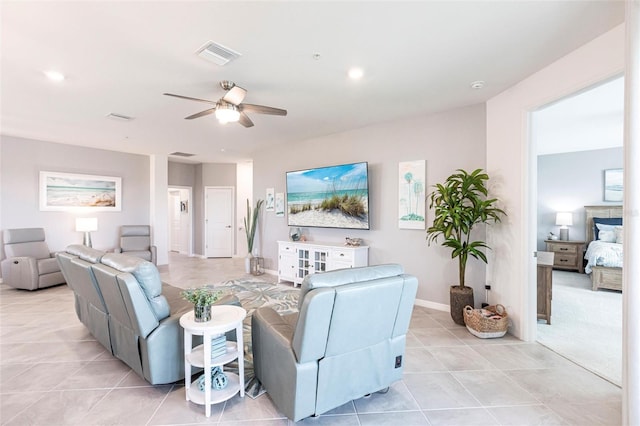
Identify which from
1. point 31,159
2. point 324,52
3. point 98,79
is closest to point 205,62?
point 324,52

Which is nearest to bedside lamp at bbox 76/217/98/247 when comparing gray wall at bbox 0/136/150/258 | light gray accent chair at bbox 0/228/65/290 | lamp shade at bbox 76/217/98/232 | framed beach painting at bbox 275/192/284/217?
lamp shade at bbox 76/217/98/232

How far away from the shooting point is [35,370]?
8.18ft

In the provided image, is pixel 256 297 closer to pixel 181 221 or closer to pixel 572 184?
pixel 181 221

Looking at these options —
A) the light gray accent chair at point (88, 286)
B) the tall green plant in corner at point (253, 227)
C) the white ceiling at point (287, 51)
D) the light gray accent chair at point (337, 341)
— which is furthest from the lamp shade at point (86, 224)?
the light gray accent chair at point (337, 341)

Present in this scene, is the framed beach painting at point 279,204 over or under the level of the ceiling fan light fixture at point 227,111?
under

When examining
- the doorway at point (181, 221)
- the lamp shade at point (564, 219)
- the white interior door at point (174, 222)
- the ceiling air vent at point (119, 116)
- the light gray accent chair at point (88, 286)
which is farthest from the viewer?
the white interior door at point (174, 222)

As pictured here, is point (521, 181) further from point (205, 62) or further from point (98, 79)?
point (98, 79)

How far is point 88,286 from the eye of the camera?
2617 mm

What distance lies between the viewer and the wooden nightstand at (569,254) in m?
6.17

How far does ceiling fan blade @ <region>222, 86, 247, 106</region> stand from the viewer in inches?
108

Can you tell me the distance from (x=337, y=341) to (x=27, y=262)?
18.9 feet

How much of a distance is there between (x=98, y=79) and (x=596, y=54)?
14.7ft

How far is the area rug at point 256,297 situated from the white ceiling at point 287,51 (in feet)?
8.76

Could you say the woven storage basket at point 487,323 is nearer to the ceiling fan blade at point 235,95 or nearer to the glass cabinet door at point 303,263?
the glass cabinet door at point 303,263
